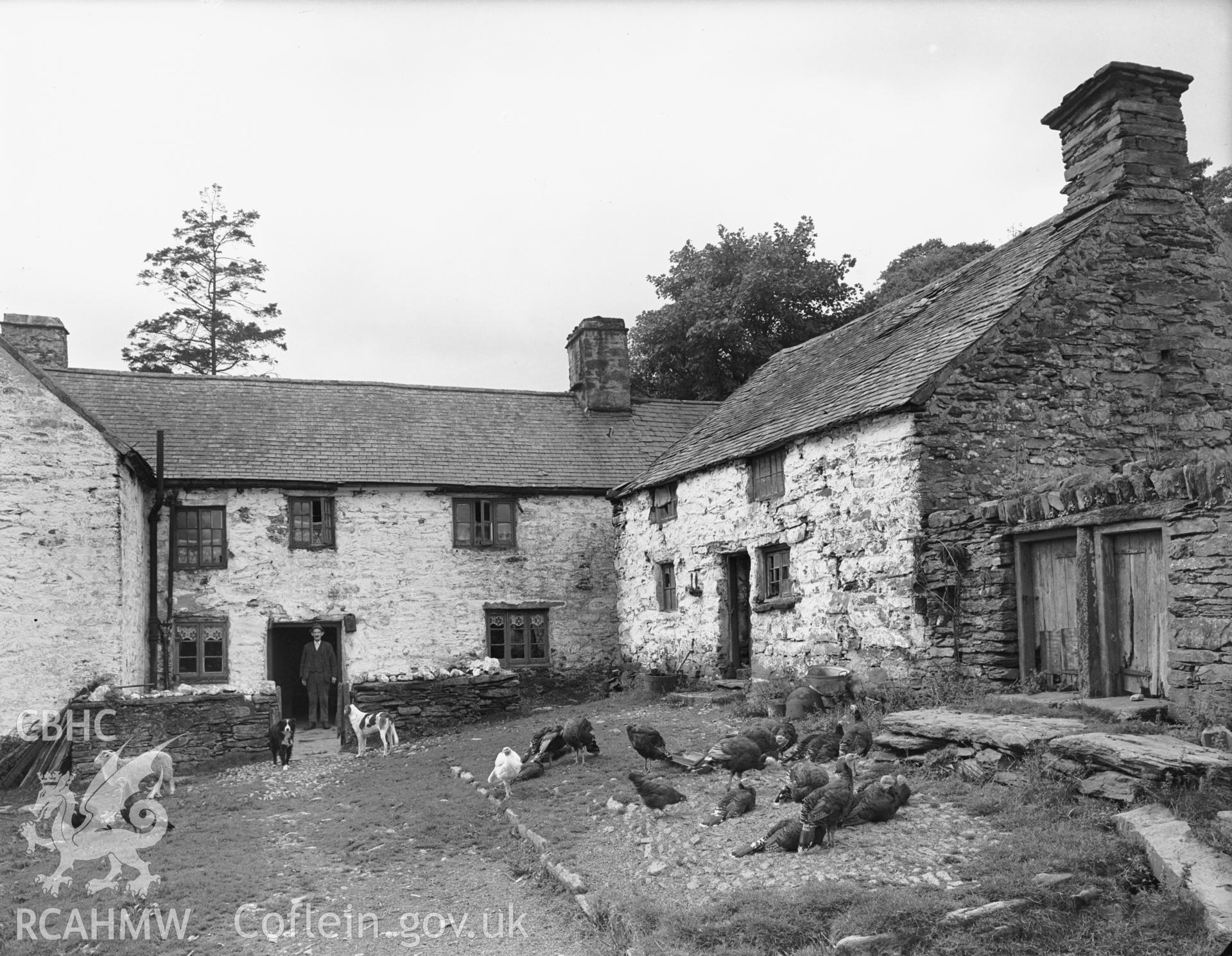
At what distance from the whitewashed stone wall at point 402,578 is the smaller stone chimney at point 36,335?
6.94 m

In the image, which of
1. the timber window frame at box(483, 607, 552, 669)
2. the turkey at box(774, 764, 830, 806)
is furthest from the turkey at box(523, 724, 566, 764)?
the timber window frame at box(483, 607, 552, 669)

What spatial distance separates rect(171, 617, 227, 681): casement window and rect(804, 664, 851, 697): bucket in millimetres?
12301

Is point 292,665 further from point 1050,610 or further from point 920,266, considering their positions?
point 920,266

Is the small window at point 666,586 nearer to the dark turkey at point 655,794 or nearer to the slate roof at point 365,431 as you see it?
the slate roof at point 365,431

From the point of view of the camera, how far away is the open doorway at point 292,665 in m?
21.5

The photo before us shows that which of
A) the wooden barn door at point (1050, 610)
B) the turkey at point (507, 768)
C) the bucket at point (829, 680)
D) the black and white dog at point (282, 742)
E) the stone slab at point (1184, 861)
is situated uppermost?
the wooden barn door at point (1050, 610)

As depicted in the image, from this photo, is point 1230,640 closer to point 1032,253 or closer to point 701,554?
point 1032,253

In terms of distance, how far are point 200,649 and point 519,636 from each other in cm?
657

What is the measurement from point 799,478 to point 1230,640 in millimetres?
7479

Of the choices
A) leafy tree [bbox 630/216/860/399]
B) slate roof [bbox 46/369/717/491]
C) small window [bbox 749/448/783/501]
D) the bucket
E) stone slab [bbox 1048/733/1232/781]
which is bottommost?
the bucket

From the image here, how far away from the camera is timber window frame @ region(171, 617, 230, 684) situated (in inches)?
791

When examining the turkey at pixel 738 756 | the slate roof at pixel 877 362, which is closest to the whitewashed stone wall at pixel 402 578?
the slate roof at pixel 877 362

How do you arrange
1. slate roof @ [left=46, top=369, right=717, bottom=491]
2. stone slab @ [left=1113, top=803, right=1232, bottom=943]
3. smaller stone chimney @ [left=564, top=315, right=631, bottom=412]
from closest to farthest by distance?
1. stone slab @ [left=1113, top=803, right=1232, bottom=943]
2. slate roof @ [left=46, top=369, right=717, bottom=491]
3. smaller stone chimney @ [left=564, top=315, right=631, bottom=412]

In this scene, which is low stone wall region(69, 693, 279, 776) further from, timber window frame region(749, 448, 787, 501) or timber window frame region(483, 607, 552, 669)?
timber window frame region(749, 448, 787, 501)
